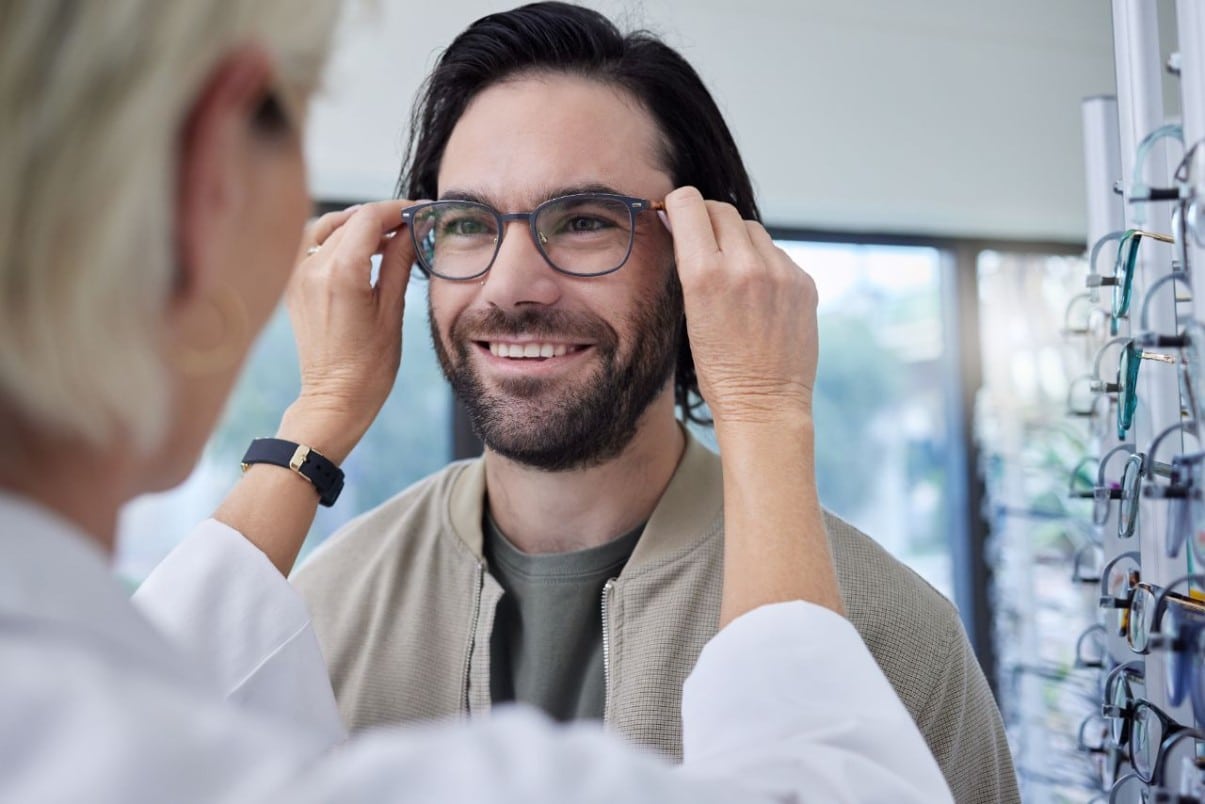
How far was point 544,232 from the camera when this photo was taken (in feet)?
4.09

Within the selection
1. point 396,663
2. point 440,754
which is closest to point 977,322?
point 396,663

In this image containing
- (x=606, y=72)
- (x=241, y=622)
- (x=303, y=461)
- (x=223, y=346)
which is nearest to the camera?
(x=223, y=346)

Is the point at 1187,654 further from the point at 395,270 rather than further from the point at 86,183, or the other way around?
the point at 395,270

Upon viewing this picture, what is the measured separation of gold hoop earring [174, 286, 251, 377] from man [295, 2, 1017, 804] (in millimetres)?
675

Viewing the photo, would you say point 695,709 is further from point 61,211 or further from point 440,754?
point 61,211

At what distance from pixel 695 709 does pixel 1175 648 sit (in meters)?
0.36

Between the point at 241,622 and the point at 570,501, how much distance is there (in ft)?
1.48

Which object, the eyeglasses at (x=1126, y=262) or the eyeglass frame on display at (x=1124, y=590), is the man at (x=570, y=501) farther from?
the eyeglasses at (x=1126, y=262)

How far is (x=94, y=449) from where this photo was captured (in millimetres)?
518

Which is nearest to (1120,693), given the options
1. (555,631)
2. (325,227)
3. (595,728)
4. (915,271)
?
(555,631)

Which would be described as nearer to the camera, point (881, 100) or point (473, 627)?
point (473, 627)

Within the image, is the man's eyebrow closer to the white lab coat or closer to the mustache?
the mustache

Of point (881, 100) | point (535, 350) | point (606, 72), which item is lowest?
point (535, 350)

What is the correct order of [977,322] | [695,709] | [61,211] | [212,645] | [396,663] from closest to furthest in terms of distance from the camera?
[61,211] → [695,709] → [212,645] → [396,663] → [977,322]
